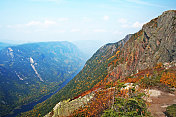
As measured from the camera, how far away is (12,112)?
A: 16125 centimetres

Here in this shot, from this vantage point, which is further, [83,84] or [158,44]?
[83,84]

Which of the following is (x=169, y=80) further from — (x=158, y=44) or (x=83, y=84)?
(x=83, y=84)

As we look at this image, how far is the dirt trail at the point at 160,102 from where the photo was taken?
11234mm

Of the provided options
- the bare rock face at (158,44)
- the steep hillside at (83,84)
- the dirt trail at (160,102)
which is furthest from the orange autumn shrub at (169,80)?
the steep hillside at (83,84)

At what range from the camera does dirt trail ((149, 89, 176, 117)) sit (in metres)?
11.2

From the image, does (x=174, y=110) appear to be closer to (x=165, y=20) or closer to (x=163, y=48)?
(x=163, y=48)

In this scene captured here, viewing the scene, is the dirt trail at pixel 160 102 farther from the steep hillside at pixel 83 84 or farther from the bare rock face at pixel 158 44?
the steep hillside at pixel 83 84

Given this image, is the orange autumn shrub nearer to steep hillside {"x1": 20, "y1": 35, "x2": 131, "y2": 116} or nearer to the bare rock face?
the bare rock face

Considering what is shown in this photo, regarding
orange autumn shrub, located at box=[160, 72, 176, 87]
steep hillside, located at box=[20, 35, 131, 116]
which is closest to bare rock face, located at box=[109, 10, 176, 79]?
orange autumn shrub, located at box=[160, 72, 176, 87]

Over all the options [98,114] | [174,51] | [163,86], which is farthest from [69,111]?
[174,51]

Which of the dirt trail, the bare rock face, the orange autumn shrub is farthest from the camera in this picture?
the bare rock face

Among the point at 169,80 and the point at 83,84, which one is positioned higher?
the point at 169,80

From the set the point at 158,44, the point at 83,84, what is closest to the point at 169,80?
the point at 158,44

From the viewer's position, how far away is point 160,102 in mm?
13492
